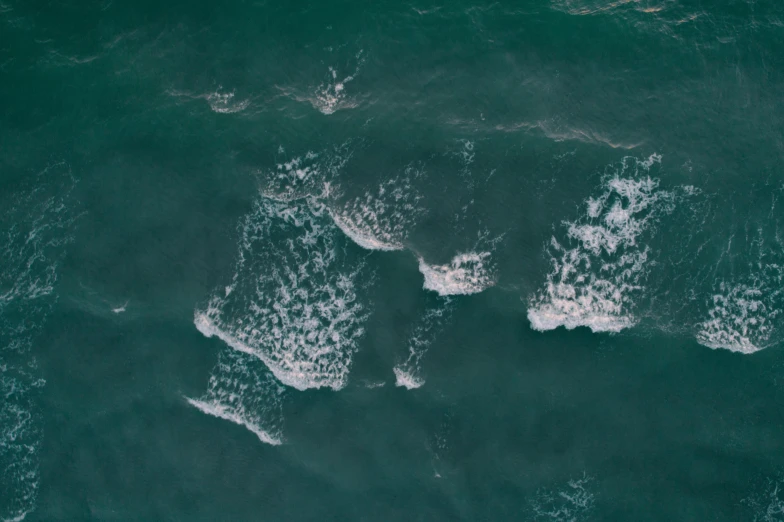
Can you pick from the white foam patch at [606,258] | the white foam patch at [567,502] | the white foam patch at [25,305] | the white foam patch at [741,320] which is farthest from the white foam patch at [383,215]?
the white foam patch at [741,320]

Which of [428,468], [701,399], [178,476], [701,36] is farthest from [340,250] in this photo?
[701,36]

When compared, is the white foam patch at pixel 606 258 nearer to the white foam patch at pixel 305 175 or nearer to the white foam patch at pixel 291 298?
the white foam patch at pixel 291 298

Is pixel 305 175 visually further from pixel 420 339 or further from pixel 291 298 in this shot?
pixel 420 339

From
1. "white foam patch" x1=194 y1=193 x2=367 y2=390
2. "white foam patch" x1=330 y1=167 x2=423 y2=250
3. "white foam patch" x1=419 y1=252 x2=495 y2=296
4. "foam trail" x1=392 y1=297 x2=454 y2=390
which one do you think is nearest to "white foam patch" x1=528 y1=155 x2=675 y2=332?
"white foam patch" x1=419 y1=252 x2=495 y2=296

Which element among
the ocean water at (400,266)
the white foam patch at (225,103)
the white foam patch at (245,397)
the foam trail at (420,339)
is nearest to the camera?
the ocean water at (400,266)

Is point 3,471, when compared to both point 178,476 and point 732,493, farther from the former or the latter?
point 732,493

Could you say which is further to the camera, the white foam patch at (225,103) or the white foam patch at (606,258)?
the white foam patch at (225,103)

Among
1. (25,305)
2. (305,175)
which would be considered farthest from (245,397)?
(25,305)

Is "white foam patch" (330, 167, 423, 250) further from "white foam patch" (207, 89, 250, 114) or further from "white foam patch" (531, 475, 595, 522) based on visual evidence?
"white foam patch" (531, 475, 595, 522)
